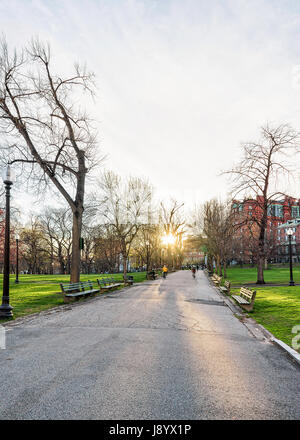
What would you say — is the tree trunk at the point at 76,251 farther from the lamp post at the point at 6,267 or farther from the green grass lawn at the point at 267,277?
the green grass lawn at the point at 267,277

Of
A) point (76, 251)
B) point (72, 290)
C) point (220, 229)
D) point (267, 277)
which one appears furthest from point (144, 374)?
point (267, 277)

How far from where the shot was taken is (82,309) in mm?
11359

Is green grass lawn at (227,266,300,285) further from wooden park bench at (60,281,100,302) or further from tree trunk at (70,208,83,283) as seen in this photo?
wooden park bench at (60,281,100,302)

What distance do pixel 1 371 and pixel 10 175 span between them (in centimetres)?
701

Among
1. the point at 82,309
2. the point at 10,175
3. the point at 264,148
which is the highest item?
the point at 264,148

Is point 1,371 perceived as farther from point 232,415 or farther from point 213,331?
point 213,331

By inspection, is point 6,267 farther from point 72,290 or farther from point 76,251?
point 76,251

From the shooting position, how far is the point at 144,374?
4.46 meters

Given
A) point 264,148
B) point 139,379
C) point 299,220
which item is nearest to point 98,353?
point 139,379

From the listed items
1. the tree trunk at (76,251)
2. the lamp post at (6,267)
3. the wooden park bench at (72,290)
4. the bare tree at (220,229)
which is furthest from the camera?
the bare tree at (220,229)

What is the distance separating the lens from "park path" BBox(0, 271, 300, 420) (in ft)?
11.1

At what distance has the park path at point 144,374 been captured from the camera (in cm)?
339

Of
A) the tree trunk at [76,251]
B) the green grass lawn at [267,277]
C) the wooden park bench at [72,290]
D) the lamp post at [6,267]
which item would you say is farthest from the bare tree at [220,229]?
the lamp post at [6,267]

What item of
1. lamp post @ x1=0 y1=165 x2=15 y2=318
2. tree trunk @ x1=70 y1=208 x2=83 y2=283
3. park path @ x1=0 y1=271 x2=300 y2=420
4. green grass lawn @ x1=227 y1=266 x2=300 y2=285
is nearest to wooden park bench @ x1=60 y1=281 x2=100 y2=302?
tree trunk @ x1=70 y1=208 x2=83 y2=283
